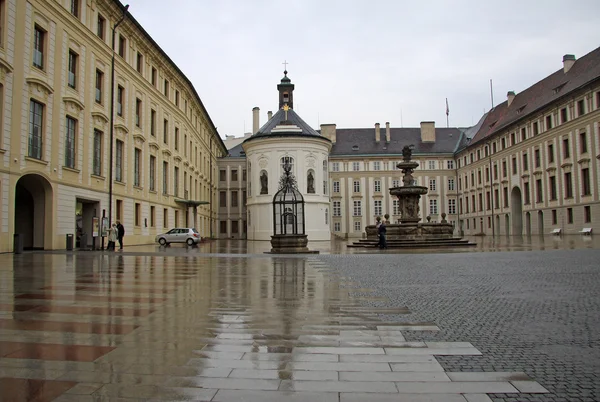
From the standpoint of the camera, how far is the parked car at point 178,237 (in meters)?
36.2

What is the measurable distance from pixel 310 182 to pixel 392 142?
27993 mm

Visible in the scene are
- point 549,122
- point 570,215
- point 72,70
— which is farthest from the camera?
point 549,122

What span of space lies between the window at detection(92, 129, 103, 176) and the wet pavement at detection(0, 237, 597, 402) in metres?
20.8

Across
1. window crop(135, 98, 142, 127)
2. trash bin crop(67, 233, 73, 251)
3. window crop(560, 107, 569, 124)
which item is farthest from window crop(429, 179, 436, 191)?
trash bin crop(67, 233, 73, 251)

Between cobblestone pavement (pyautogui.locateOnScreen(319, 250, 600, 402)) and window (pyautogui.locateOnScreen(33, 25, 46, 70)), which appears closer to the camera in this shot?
cobblestone pavement (pyautogui.locateOnScreen(319, 250, 600, 402))

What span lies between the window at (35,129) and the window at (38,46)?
194 centimetres

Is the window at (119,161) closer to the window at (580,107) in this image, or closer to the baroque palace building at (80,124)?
the baroque palace building at (80,124)

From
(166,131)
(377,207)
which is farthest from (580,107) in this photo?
(166,131)

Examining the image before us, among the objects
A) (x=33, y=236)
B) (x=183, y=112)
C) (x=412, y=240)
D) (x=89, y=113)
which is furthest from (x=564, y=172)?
(x=33, y=236)

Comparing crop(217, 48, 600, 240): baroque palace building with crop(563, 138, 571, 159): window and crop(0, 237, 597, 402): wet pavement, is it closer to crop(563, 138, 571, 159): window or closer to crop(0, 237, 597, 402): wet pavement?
crop(563, 138, 571, 159): window

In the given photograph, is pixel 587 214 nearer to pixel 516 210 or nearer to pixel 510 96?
pixel 516 210

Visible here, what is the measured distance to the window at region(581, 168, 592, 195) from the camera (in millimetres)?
44812

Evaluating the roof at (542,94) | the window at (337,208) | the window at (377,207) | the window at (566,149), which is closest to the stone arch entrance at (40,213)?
the roof at (542,94)

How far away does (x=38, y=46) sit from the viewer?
76.3 ft
